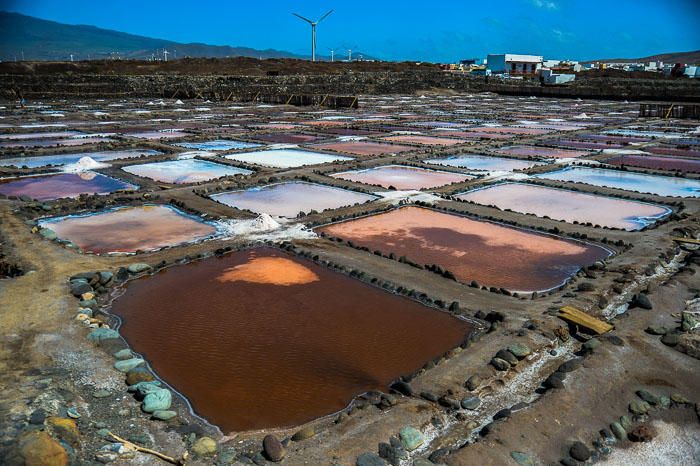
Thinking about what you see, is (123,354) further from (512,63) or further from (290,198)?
(512,63)

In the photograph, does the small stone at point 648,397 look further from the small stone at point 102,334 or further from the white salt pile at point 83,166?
the white salt pile at point 83,166

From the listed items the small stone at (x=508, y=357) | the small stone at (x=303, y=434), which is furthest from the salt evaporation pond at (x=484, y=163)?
the small stone at (x=303, y=434)

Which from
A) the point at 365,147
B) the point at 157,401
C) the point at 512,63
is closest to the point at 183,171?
the point at 365,147

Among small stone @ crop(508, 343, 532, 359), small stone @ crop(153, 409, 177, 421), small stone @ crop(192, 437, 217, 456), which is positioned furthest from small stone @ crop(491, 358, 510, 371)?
small stone @ crop(153, 409, 177, 421)

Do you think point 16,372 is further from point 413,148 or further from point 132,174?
point 413,148

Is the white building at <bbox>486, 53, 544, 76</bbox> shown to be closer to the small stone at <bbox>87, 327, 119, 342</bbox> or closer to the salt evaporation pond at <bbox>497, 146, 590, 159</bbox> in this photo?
the salt evaporation pond at <bbox>497, 146, 590, 159</bbox>

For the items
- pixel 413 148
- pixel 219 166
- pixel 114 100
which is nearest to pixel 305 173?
pixel 219 166
